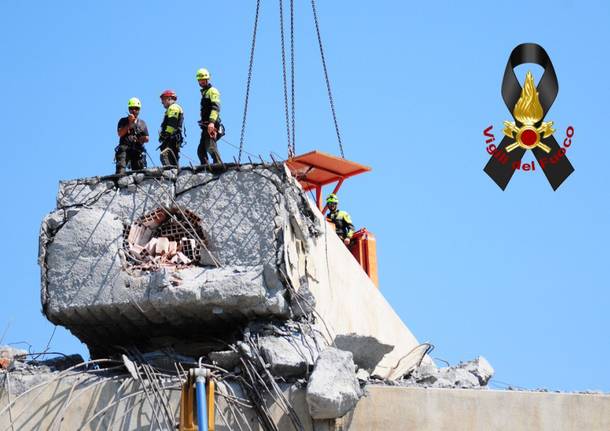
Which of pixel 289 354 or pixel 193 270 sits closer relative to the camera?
pixel 289 354

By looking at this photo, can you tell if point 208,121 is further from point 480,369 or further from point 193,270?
point 480,369

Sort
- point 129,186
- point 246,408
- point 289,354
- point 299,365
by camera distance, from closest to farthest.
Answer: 1. point 246,408
2. point 299,365
3. point 289,354
4. point 129,186

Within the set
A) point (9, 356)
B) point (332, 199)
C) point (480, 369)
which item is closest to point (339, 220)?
point (332, 199)

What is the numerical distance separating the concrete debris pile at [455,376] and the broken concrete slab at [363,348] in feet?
1.31

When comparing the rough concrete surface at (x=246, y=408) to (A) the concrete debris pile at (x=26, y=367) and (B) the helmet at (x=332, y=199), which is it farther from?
(B) the helmet at (x=332, y=199)

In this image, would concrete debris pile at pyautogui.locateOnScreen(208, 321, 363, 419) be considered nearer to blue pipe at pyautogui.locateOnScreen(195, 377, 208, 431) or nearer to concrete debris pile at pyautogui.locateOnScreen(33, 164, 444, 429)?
concrete debris pile at pyautogui.locateOnScreen(33, 164, 444, 429)

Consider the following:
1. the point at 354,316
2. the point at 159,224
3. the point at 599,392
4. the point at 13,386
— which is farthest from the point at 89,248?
the point at 599,392

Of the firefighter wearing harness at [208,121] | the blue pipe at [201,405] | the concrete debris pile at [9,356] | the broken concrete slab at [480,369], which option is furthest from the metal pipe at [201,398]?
the broken concrete slab at [480,369]

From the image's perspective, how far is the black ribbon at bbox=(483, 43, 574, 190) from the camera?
59.7ft

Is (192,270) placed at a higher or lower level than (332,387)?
higher

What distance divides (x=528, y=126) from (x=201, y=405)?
286 inches

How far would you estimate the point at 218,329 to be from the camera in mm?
15438

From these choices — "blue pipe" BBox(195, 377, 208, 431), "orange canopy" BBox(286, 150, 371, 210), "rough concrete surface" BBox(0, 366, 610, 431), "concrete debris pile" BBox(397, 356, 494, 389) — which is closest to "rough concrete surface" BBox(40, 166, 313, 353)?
"rough concrete surface" BBox(0, 366, 610, 431)

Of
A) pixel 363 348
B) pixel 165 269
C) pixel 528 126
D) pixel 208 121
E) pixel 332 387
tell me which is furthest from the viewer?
pixel 528 126
